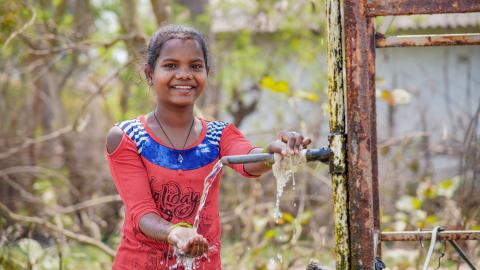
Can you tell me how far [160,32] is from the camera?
8.91 ft

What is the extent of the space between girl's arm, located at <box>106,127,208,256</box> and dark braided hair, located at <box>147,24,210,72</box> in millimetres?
333

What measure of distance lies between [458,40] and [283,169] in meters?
0.91

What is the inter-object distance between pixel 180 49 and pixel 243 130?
5552mm

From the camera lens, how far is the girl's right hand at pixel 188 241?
6.38 feet

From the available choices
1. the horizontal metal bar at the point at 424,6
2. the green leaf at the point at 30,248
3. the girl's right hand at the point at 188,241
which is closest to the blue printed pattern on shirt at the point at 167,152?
the girl's right hand at the point at 188,241

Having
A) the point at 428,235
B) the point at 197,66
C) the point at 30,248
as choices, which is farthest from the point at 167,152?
the point at 30,248

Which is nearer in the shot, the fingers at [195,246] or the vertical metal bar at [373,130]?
the fingers at [195,246]

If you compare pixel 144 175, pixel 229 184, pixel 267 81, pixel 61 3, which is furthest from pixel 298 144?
pixel 61 3

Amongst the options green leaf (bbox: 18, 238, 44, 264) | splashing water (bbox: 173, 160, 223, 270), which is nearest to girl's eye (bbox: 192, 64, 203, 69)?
splashing water (bbox: 173, 160, 223, 270)

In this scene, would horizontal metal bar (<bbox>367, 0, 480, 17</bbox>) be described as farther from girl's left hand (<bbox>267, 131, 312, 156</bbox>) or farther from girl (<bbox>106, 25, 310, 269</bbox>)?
girl (<bbox>106, 25, 310, 269</bbox>)

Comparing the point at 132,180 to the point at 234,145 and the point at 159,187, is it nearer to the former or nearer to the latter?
the point at 159,187

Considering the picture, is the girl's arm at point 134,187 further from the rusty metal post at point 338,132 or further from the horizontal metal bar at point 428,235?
the horizontal metal bar at point 428,235

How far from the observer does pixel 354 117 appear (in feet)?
6.61

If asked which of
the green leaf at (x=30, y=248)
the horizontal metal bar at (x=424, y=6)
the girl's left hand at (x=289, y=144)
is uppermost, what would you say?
the horizontal metal bar at (x=424, y=6)
